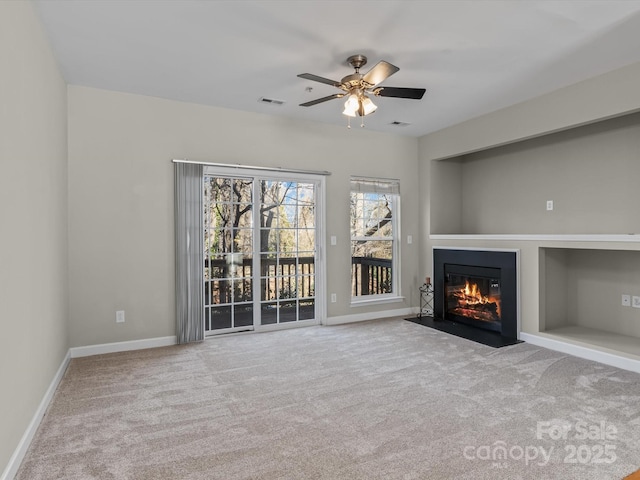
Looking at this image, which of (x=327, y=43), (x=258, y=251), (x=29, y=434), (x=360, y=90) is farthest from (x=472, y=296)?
(x=29, y=434)

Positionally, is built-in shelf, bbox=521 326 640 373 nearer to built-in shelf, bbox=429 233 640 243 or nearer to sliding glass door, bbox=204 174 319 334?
built-in shelf, bbox=429 233 640 243

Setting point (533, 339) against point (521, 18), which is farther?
point (533, 339)

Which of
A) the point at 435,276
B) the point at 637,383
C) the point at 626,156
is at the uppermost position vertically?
the point at 626,156

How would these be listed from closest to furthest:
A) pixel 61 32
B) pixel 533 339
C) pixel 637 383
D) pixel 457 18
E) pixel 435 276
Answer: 1. pixel 457 18
2. pixel 61 32
3. pixel 637 383
4. pixel 533 339
5. pixel 435 276

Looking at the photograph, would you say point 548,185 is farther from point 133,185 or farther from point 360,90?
point 133,185

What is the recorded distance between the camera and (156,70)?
3553mm

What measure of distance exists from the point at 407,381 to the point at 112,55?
3.74m

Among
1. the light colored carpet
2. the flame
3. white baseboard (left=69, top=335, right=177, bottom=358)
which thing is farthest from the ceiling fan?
white baseboard (left=69, top=335, right=177, bottom=358)

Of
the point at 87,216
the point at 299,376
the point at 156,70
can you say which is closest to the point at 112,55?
the point at 156,70

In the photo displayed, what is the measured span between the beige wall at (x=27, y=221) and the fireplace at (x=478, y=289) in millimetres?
4421

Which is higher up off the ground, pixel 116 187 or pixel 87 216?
pixel 116 187

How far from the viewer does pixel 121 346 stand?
13.3ft

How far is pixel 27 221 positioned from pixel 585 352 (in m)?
4.83

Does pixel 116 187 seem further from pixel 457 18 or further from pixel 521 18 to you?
pixel 521 18
